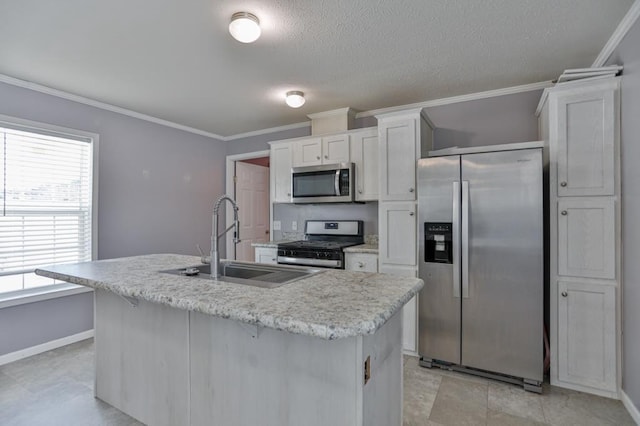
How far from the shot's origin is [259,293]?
4.33 ft

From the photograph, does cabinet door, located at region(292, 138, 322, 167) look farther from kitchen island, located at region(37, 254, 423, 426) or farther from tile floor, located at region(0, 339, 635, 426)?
tile floor, located at region(0, 339, 635, 426)

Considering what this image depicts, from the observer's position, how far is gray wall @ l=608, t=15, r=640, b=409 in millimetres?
1963

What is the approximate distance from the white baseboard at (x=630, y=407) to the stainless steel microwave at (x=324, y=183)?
256 centimetres

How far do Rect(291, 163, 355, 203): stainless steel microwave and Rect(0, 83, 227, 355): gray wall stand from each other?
5.16 ft

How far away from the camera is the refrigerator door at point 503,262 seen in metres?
2.31

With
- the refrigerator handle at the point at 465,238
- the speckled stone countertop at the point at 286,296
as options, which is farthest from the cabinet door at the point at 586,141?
the speckled stone countertop at the point at 286,296

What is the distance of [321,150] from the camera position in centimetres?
373

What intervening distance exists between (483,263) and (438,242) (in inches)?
14.3

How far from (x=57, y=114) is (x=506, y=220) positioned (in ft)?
13.6

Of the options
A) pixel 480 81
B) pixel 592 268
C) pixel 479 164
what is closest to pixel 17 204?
pixel 479 164

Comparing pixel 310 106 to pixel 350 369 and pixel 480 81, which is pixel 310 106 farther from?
pixel 350 369

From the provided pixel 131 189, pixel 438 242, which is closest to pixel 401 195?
pixel 438 242

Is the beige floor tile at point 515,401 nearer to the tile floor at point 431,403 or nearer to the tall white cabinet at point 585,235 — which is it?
the tile floor at point 431,403

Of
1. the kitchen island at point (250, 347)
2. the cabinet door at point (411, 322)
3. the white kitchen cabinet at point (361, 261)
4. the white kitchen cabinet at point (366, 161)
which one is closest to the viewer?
the kitchen island at point (250, 347)
